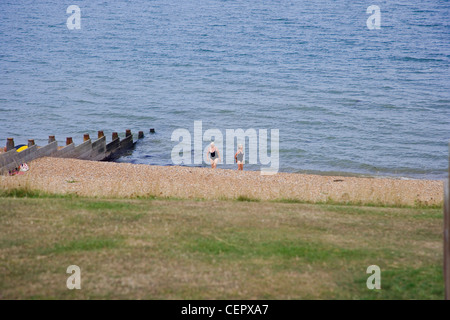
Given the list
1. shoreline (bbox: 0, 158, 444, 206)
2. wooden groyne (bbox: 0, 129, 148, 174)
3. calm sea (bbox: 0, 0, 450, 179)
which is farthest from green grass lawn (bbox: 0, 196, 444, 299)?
calm sea (bbox: 0, 0, 450, 179)

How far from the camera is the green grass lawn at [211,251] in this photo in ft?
21.6

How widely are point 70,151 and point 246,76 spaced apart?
37.5m

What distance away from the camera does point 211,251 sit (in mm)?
7785

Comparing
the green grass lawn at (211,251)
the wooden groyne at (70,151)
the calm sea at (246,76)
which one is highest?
the calm sea at (246,76)

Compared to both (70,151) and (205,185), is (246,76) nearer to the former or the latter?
(70,151)

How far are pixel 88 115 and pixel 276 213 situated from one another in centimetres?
3628

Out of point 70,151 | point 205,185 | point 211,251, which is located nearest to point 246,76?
point 70,151

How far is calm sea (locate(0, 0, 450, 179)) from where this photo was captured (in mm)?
35131

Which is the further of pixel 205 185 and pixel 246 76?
pixel 246 76

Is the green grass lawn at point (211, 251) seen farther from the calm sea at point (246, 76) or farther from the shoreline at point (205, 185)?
the calm sea at point (246, 76)

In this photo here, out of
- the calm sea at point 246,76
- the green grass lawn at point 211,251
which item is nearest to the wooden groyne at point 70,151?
the calm sea at point 246,76

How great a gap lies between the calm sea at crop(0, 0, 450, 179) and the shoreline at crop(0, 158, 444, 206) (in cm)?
560

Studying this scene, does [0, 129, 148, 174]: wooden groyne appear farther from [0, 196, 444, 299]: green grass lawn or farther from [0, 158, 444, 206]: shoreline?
[0, 196, 444, 299]: green grass lawn

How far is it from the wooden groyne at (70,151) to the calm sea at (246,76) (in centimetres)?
117
